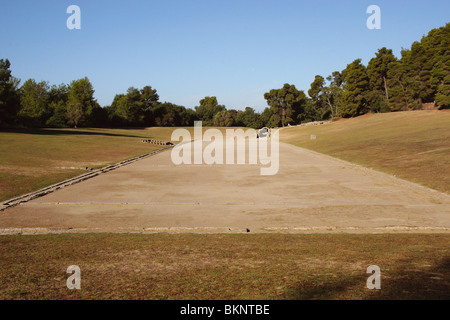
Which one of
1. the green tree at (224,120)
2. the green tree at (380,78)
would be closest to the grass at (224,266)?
the green tree at (380,78)

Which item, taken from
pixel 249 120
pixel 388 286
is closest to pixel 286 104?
pixel 249 120

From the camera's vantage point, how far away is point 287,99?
9706 cm

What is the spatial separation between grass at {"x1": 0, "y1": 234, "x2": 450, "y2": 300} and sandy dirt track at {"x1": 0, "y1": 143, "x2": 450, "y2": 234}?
0.83 metres

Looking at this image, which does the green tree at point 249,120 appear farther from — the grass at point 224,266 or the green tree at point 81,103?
the grass at point 224,266

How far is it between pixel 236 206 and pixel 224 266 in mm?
4935

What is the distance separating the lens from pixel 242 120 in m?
110

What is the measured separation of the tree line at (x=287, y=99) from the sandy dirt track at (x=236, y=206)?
45541 millimetres

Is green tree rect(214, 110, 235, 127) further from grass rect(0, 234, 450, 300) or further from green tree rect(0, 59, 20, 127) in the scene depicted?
grass rect(0, 234, 450, 300)

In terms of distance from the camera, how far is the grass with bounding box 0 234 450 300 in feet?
13.0

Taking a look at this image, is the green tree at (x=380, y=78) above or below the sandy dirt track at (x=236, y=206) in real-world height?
above

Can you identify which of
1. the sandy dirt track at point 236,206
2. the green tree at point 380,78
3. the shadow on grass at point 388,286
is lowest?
the sandy dirt track at point 236,206

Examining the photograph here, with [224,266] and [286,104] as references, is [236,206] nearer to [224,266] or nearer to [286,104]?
[224,266]

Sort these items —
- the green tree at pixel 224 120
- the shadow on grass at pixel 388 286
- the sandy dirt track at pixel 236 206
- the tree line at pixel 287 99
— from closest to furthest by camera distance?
the shadow on grass at pixel 388 286
the sandy dirt track at pixel 236 206
the tree line at pixel 287 99
the green tree at pixel 224 120

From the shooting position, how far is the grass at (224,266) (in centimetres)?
396
